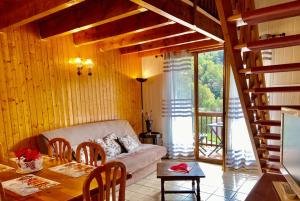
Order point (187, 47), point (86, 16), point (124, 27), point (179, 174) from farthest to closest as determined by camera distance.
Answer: point (187, 47) → point (124, 27) → point (86, 16) → point (179, 174)

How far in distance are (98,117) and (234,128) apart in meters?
2.42

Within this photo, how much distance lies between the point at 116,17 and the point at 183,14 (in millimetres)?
730

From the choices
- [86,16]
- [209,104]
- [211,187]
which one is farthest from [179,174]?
[86,16]

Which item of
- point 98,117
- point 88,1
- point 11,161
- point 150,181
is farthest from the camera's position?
point 98,117

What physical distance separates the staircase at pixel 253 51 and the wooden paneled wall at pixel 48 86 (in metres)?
2.57

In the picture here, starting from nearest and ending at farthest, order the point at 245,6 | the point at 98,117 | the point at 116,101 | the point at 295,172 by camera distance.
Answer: the point at 295,172, the point at 245,6, the point at 98,117, the point at 116,101

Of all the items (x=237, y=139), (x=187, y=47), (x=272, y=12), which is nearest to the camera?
(x=272, y=12)

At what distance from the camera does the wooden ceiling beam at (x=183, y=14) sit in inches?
77.0

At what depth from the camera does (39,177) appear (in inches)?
68.8

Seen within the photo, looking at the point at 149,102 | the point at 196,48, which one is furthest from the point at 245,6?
the point at 149,102

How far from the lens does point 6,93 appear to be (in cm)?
280

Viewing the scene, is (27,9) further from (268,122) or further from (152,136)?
(152,136)

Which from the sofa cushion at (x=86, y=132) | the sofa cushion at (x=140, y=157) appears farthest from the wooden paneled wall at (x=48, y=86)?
the sofa cushion at (x=140, y=157)

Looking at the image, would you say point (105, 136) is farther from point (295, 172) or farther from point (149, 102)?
point (295, 172)
